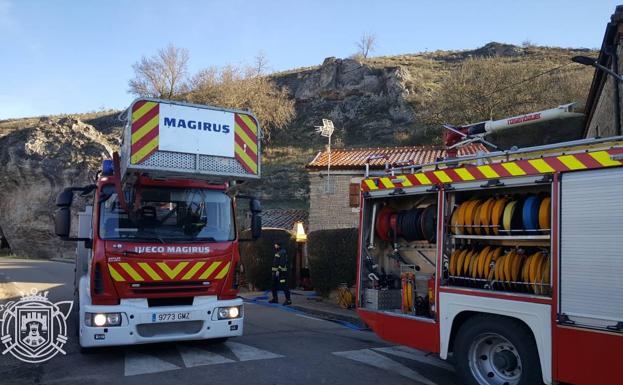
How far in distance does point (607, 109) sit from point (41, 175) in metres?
39.0

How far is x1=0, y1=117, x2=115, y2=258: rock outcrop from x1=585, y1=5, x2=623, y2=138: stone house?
111 ft

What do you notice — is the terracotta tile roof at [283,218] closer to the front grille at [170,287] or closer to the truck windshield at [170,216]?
the truck windshield at [170,216]

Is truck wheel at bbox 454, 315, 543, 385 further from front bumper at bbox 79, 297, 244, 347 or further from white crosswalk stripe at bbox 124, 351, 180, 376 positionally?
white crosswalk stripe at bbox 124, 351, 180, 376

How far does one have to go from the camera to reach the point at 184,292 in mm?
6859

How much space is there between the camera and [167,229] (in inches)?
277

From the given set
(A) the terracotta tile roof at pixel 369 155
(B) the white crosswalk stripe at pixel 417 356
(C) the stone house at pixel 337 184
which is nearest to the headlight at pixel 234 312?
(B) the white crosswalk stripe at pixel 417 356

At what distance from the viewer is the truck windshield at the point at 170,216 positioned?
689 centimetres

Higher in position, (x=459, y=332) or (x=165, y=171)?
(x=165, y=171)

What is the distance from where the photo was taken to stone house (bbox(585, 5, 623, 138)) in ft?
34.2

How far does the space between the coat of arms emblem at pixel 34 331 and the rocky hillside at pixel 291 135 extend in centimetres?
2396

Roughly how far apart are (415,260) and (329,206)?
58.9ft

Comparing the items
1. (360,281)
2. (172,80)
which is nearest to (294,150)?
(172,80)

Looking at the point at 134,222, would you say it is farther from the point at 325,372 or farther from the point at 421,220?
the point at 421,220

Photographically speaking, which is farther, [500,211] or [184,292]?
[184,292]
